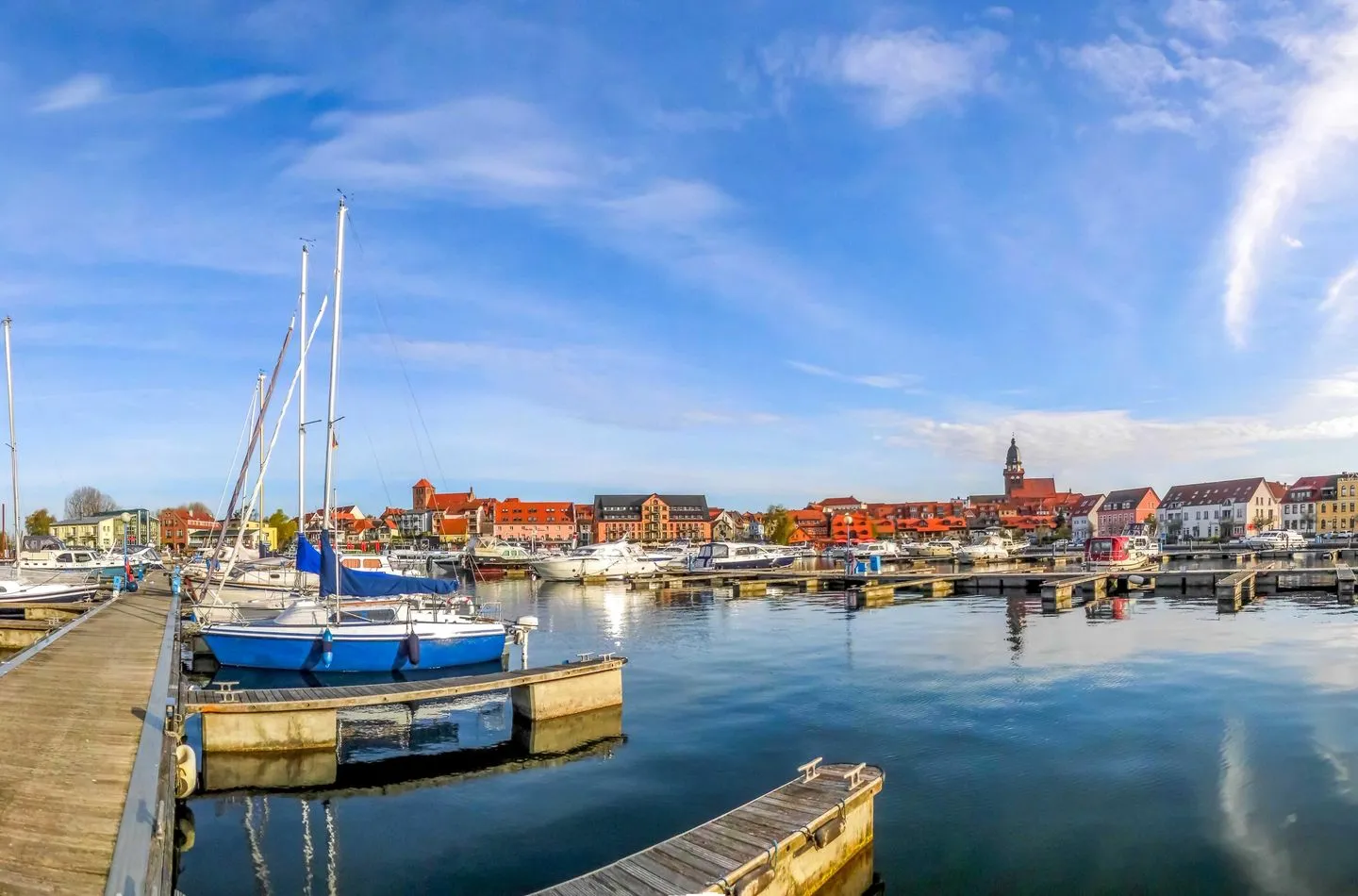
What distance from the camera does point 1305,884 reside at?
11.7 metres

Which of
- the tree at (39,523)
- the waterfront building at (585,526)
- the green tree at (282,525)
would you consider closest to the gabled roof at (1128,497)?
the waterfront building at (585,526)

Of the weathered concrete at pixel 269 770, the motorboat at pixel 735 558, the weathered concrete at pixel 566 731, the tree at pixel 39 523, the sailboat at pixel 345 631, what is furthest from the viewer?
the tree at pixel 39 523

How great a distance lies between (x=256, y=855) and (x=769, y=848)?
27.4ft

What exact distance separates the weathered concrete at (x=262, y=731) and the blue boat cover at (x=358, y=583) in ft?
29.1

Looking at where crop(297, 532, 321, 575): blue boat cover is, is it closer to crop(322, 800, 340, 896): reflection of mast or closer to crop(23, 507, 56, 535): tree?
crop(322, 800, 340, 896): reflection of mast

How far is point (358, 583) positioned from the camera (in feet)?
90.1

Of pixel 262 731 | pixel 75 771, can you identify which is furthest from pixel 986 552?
pixel 75 771

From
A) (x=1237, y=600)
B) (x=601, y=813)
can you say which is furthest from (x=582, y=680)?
(x=1237, y=600)

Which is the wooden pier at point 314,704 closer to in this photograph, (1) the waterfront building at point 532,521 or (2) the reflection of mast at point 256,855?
(2) the reflection of mast at point 256,855

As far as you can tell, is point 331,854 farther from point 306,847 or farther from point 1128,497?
point 1128,497

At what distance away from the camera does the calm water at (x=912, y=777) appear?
12.5m

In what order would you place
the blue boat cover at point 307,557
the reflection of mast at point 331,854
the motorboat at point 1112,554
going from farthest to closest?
the motorboat at point 1112,554
the blue boat cover at point 307,557
the reflection of mast at point 331,854

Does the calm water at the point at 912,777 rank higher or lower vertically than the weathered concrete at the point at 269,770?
lower

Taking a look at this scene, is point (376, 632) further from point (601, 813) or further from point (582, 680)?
point (601, 813)
